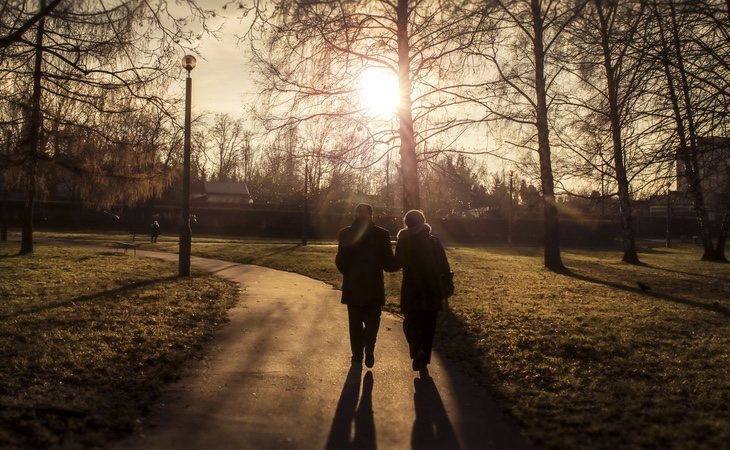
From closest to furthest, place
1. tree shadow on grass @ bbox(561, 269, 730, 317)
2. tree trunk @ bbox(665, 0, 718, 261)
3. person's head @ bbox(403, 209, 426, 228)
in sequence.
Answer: person's head @ bbox(403, 209, 426, 228) → tree trunk @ bbox(665, 0, 718, 261) → tree shadow on grass @ bbox(561, 269, 730, 317)

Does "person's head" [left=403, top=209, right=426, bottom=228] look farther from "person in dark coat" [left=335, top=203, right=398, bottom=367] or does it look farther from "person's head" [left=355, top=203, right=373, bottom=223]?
"person's head" [left=355, top=203, right=373, bottom=223]

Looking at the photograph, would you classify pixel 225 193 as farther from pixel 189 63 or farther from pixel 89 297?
pixel 89 297

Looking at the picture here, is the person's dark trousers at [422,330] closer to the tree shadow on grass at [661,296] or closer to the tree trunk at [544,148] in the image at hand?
the tree shadow on grass at [661,296]

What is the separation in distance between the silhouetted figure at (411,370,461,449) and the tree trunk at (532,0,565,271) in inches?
591

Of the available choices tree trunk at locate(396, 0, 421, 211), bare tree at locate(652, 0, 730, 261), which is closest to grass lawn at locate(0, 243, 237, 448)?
tree trunk at locate(396, 0, 421, 211)

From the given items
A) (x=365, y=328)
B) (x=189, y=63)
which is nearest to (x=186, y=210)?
(x=189, y=63)

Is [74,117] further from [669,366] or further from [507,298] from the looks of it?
[669,366]

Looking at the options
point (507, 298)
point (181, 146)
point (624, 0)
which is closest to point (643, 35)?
point (624, 0)

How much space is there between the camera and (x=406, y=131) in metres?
15.1

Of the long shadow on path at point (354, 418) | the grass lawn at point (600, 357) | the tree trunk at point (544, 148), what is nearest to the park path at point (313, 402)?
the long shadow on path at point (354, 418)

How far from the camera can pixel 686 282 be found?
19.0 meters

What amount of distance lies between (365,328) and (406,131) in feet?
28.2

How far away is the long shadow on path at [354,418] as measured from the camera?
473 centimetres

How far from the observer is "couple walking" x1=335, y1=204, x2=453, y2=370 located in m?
7.02
